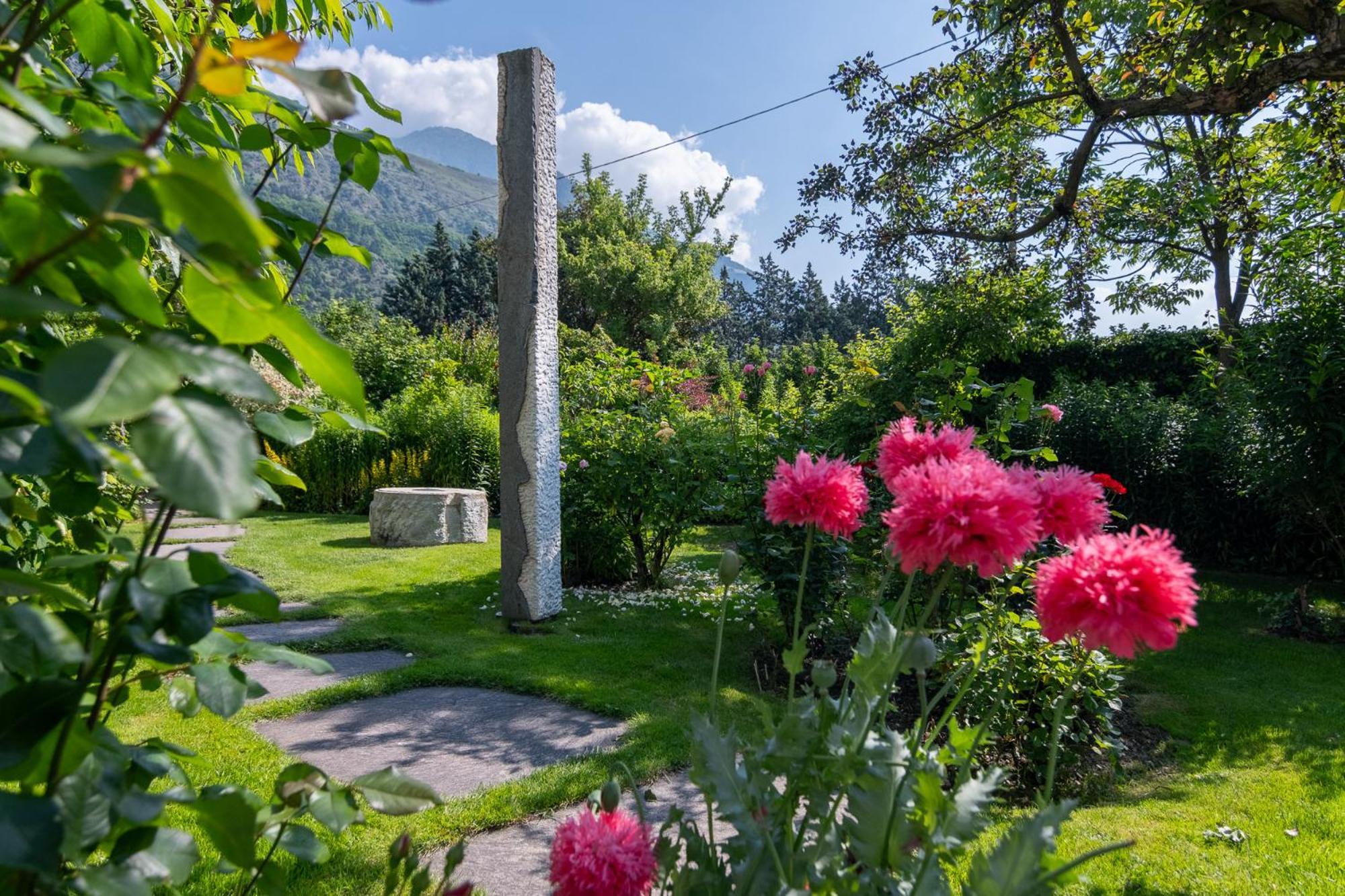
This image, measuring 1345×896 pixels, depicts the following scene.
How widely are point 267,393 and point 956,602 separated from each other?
3764mm

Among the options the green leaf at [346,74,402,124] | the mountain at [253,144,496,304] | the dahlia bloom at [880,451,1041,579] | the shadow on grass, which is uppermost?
the mountain at [253,144,496,304]

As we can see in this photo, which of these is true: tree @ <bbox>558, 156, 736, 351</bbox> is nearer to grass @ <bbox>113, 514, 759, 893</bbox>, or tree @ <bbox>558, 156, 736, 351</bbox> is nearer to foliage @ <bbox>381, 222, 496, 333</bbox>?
grass @ <bbox>113, 514, 759, 893</bbox>

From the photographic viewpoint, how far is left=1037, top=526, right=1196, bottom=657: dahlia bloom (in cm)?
78

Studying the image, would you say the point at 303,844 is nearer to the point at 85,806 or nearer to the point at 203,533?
the point at 85,806

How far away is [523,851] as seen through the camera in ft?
7.21

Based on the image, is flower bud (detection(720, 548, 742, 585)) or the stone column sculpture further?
the stone column sculpture

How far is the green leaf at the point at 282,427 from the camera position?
699mm

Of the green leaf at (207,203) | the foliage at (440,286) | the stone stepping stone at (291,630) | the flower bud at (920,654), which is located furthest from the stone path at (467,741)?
the foliage at (440,286)

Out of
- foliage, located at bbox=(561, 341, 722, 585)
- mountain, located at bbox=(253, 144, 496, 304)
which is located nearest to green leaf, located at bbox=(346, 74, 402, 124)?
foliage, located at bbox=(561, 341, 722, 585)

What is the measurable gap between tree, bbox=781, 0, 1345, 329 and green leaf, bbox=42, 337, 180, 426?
3.85 meters

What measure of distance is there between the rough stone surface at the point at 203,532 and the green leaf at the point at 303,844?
7.12 m

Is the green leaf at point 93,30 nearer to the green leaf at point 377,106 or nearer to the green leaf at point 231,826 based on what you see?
the green leaf at point 377,106

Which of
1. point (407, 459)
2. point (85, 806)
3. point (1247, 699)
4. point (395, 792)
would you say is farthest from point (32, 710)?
point (407, 459)

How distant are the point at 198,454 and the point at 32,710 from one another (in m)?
0.29
